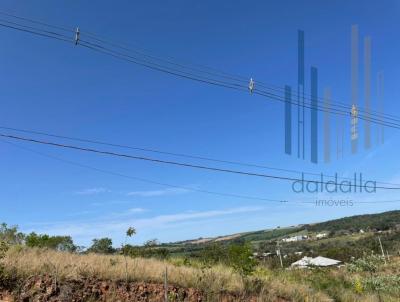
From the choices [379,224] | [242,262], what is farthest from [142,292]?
[379,224]

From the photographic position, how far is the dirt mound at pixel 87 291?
48.2 ft

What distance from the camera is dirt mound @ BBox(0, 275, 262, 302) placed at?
14703mm

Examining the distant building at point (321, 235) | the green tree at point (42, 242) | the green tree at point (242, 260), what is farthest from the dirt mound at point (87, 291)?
the distant building at point (321, 235)

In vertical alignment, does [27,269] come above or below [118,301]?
above

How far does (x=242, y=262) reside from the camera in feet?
68.6

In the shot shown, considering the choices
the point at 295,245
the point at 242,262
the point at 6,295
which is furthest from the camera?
the point at 295,245

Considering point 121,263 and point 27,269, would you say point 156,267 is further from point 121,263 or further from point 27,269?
point 27,269

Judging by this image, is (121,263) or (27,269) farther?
(121,263)

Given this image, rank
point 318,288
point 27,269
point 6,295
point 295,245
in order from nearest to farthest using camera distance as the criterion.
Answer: point 6,295 < point 27,269 < point 318,288 < point 295,245

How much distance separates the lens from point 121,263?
19234mm

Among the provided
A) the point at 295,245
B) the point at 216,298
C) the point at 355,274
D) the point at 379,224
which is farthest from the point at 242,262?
the point at 379,224

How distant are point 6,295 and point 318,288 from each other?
15.7 meters

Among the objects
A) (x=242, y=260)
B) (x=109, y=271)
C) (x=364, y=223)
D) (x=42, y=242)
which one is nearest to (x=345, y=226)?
(x=364, y=223)

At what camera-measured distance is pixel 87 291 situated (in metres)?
15.5
